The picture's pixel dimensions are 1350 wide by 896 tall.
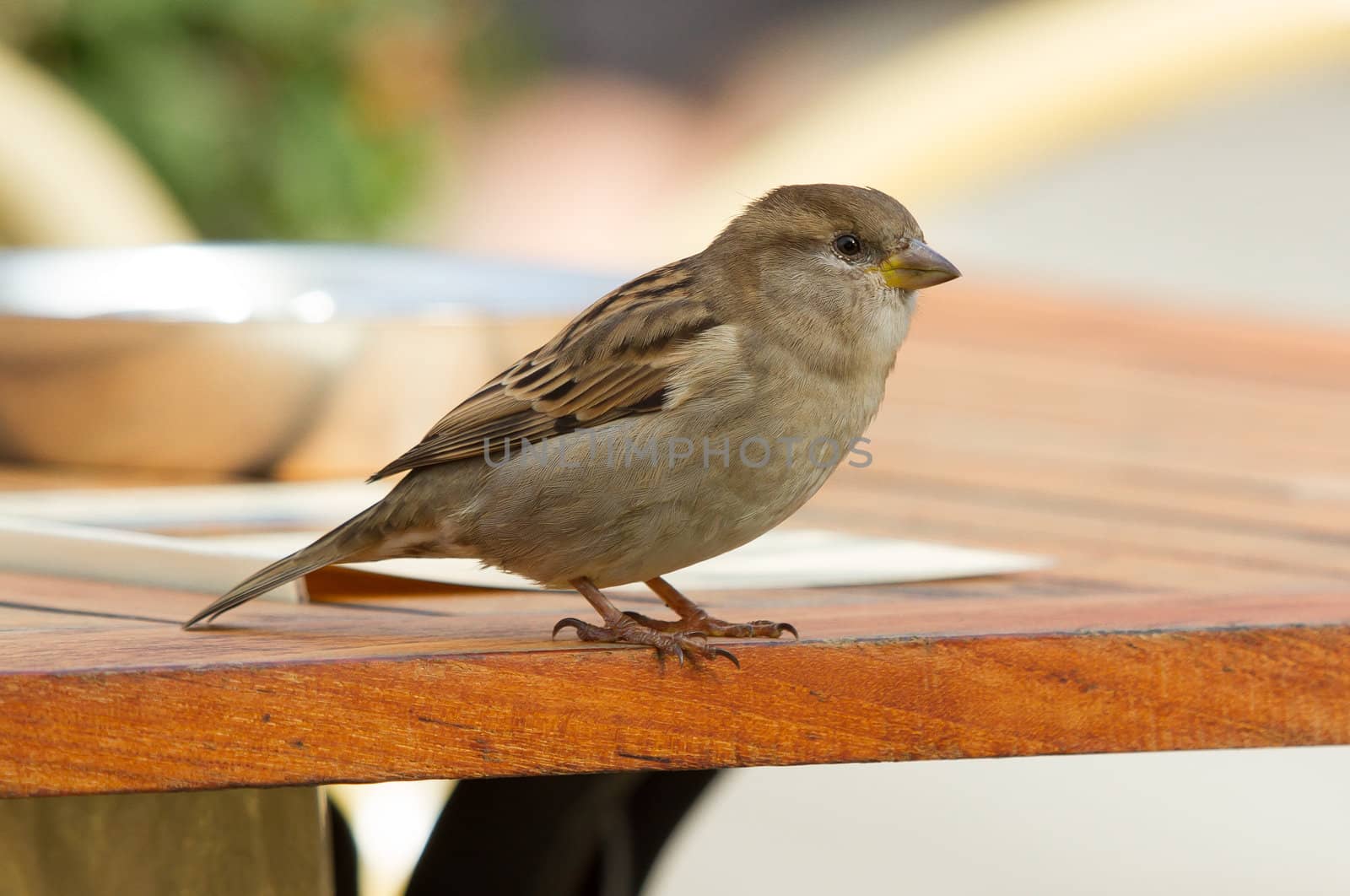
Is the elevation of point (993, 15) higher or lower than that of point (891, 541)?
higher

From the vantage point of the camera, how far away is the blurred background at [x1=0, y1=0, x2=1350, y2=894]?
3.90 meters

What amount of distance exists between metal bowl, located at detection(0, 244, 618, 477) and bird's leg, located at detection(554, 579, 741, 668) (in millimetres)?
679

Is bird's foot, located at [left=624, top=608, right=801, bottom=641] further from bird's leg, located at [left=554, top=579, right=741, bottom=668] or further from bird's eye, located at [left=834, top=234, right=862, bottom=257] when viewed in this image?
bird's eye, located at [left=834, top=234, right=862, bottom=257]

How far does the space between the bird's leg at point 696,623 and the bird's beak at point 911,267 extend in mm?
390

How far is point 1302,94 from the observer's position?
568 centimetres

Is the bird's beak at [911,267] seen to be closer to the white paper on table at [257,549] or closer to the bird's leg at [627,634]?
the white paper on table at [257,549]

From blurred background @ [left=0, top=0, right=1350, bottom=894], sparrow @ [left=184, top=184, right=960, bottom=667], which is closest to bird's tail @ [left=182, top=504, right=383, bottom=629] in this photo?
sparrow @ [left=184, top=184, right=960, bottom=667]

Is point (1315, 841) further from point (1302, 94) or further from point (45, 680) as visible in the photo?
point (45, 680)

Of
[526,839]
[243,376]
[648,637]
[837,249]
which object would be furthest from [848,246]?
[243,376]

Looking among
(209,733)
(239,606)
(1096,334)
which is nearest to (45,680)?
(209,733)

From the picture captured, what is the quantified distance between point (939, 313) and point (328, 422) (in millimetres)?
1828

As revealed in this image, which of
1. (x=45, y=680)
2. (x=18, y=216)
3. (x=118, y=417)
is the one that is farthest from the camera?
(x=18, y=216)

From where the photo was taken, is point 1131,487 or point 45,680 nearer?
point 45,680

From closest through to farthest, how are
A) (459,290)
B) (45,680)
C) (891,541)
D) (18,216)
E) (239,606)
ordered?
(45,680) → (239,606) → (891,541) → (459,290) → (18,216)
